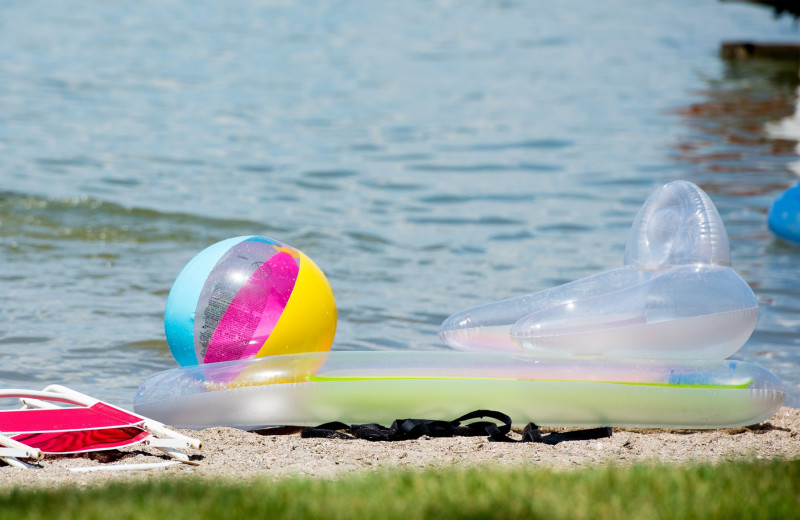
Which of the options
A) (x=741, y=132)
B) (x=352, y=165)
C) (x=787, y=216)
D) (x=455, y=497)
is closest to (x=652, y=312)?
(x=455, y=497)

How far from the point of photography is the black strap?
210 inches

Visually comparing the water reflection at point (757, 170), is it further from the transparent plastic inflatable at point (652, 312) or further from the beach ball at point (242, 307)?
the beach ball at point (242, 307)

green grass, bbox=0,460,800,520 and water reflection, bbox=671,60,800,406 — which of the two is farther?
water reflection, bbox=671,60,800,406

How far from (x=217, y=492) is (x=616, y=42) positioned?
32.2 meters

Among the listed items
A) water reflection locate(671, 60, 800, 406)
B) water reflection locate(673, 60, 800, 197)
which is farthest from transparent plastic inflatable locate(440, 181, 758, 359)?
water reflection locate(673, 60, 800, 197)

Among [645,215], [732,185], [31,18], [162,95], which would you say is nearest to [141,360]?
[645,215]

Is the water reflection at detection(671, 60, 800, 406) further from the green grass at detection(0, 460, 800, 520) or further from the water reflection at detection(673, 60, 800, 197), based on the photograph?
the green grass at detection(0, 460, 800, 520)

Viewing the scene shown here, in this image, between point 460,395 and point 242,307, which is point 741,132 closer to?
point 460,395

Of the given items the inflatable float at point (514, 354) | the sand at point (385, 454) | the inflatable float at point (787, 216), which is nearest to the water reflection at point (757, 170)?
the inflatable float at point (787, 216)

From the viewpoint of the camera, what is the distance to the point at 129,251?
35.6ft

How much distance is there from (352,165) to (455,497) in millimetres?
12471

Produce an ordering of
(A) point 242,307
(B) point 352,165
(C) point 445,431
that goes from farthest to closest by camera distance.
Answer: (B) point 352,165, (A) point 242,307, (C) point 445,431

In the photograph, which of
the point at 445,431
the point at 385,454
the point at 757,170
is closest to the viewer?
the point at 385,454

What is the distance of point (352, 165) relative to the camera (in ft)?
52.1
